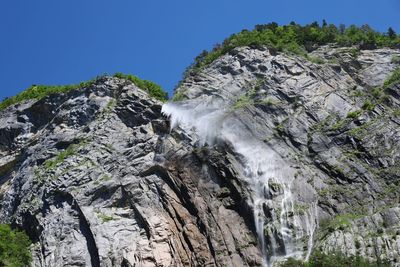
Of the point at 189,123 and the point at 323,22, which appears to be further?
the point at 323,22

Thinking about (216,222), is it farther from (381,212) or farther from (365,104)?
(365,104)

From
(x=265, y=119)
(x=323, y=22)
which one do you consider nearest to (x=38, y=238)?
(x=265, y=119)

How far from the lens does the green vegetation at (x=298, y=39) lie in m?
50.4

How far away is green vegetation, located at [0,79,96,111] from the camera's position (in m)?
48.3

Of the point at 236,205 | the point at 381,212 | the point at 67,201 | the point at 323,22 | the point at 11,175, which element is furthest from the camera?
the point at 323,22

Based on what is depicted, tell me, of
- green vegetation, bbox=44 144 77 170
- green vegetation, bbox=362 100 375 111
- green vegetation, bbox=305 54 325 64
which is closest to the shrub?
green vegetation, bbox=362 100 375 111

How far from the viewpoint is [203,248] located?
113 ft

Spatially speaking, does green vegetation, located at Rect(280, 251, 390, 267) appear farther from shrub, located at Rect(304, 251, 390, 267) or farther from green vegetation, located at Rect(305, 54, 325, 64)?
green vegetation, located at Rect(305, 54, 325, 64)

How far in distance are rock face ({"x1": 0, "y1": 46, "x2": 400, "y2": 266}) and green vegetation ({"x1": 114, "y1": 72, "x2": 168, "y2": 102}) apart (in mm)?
872

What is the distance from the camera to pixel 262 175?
3788 cm

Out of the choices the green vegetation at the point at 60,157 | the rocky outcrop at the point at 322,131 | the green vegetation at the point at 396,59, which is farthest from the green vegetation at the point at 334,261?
the green vegetation at the point at 396,59

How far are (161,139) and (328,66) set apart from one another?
1479 centimetres

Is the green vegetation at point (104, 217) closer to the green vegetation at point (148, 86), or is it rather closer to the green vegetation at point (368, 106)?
the green vegetation at point (148, 86)

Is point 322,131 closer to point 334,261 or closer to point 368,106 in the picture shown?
point 368,106
